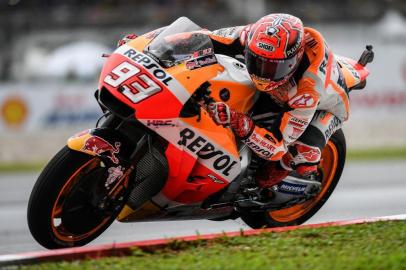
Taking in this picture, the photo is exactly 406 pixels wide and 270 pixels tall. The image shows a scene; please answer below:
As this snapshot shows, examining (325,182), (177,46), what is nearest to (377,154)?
(325,182)

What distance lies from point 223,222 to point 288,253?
2.42 metres

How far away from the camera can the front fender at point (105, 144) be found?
15.3 ft

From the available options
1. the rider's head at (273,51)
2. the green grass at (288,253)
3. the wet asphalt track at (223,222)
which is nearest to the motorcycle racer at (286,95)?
the rider's head at (273,51)

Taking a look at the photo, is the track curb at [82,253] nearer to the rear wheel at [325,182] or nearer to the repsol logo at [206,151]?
the repsol logo at [206,151]

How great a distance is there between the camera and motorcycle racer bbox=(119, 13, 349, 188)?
5.05 meters

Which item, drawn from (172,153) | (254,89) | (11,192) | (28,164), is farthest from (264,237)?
(28,164)

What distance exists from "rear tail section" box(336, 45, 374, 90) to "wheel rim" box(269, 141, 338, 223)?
20.8 inches

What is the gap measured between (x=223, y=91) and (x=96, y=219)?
1197 mm

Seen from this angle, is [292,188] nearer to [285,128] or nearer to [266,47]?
[285,128]

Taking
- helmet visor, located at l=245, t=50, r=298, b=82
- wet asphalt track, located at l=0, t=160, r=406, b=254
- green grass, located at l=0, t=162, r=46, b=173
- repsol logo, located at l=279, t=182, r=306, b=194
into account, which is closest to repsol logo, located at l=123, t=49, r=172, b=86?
helmet visor, located at l=245, t=50, r=298, b=82

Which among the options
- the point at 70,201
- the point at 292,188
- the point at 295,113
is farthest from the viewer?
the point at 292,188

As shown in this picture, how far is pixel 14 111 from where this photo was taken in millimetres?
13016

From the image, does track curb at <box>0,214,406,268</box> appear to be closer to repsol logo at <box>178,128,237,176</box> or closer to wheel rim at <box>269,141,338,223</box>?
repsol logo at <box>178,128,237,176</box>

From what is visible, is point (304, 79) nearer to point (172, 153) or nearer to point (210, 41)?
point (210, 41)
